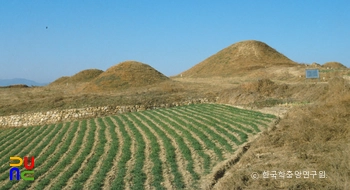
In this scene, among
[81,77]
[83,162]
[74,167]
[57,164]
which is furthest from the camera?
[81,77]

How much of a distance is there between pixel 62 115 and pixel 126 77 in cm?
1695

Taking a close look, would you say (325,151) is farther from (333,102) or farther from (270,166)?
(333,102)

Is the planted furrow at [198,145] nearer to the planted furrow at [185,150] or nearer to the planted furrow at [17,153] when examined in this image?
the planted furrow at [185,150]

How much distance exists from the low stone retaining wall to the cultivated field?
26.9 feet

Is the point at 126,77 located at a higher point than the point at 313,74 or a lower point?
higher

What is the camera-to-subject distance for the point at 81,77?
6569 centimetres

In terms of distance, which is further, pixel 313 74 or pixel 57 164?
pixel 313 74

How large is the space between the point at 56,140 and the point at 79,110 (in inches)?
425

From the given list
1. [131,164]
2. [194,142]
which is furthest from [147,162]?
[194,142]

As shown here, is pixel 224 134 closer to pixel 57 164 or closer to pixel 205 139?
pixel 205 139

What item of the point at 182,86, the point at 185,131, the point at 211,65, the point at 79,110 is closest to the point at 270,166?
the point at 185,131

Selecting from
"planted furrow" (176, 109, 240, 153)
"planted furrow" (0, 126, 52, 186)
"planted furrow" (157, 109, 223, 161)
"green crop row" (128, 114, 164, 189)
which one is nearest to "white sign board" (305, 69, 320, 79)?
"planted furrow" (176, 109, 240, 153)

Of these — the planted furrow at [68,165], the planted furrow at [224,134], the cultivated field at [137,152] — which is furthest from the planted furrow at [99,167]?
the planted furrow at [224,134]

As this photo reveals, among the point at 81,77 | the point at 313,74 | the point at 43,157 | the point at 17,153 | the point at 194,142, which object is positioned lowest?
the point at 17,153
